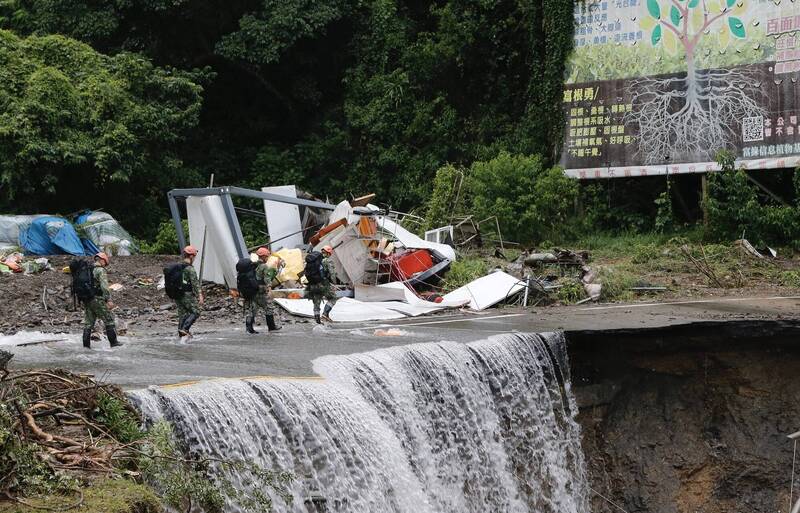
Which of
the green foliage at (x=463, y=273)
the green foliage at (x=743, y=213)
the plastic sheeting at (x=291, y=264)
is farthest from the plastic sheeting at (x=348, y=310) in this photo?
the green foliage at (x=743, y=213)

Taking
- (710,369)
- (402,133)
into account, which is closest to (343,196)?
(402,133)

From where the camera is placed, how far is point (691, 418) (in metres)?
15.8

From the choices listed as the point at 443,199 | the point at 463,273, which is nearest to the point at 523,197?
the point at 443,199

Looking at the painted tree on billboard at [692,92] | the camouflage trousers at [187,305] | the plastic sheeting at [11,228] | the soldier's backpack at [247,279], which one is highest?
the painted tree on billboard at [692,92]

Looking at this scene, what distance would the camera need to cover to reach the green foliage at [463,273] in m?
20.0

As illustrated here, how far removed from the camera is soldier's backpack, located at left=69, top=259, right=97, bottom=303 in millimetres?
12969

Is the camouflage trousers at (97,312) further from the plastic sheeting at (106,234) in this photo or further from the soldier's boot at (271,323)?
the plastic sheeting at (106,234)

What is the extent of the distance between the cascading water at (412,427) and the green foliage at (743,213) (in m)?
9.32

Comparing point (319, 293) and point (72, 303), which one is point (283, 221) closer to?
point (72, 303)

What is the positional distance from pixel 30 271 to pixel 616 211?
13976mm

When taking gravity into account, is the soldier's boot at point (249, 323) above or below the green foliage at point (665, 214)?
below

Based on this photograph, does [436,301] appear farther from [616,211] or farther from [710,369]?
[616,211]

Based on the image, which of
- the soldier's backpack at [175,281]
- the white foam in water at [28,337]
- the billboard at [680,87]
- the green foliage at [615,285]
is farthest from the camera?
the billboard at [680,87]

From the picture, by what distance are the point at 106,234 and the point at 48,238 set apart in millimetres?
1838
